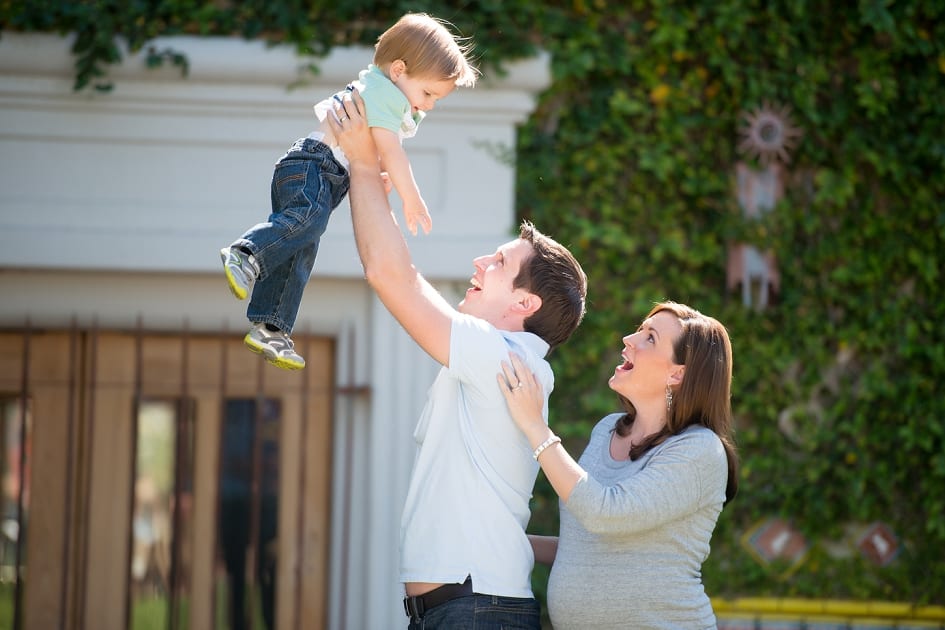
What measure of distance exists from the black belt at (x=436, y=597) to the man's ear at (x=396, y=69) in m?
1.08

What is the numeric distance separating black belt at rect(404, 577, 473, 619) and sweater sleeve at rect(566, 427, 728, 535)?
0.27m

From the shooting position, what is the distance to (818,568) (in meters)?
4.74

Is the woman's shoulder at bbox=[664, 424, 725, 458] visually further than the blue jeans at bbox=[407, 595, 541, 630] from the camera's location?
Yes

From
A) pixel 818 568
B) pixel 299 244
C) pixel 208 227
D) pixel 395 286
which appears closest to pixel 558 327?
pixel 395 286

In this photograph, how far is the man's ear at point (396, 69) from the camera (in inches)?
106

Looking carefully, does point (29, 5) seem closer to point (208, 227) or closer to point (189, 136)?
point (189, 136)

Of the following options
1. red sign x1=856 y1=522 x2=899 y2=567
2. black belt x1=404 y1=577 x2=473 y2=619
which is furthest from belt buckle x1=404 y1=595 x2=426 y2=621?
red sign x1=856 y1=522 x2=899 y2=567

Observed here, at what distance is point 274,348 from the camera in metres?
2.58

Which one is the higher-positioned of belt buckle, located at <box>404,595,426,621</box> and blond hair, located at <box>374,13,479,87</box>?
Result: blond hair, located at <box>374,13,479,87</box>

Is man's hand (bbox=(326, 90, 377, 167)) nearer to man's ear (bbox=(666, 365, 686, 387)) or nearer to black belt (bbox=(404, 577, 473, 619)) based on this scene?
man's ear (bbox=(666, 365, 686, 387))

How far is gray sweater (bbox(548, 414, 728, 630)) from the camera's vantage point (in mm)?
2562

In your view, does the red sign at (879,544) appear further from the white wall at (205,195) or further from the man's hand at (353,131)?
the man's hand at (353,131)

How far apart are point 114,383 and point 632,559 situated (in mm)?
2703

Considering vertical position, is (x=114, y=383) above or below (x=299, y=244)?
below
